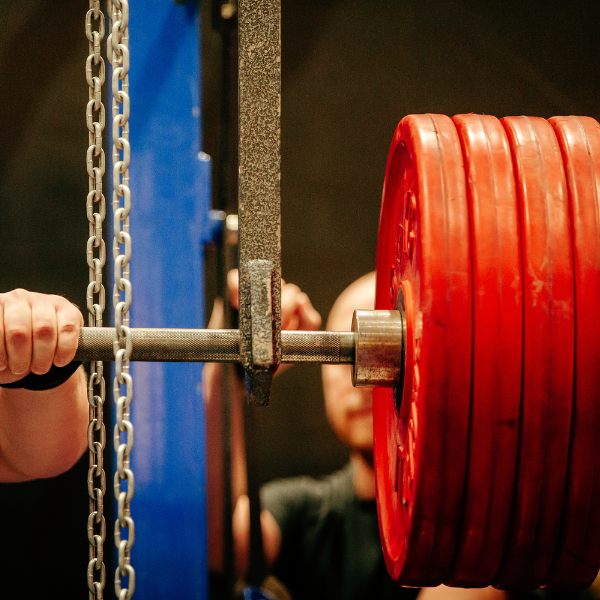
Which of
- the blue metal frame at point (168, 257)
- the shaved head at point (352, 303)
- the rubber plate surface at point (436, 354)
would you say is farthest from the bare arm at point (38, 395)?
the shaved head at point (352, 303)

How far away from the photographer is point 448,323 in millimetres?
487

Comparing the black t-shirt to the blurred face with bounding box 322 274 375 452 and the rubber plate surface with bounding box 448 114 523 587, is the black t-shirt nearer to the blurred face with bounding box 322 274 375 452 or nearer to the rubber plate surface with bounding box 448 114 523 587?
the blurred face with bounding box 322 274 375 452

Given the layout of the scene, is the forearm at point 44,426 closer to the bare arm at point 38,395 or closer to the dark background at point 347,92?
the bare arm at point 38,395

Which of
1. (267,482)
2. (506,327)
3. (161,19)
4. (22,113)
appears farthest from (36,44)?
(506,327)

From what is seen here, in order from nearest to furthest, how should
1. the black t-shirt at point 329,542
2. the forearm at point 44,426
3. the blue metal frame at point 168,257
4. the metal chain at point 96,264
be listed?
the metal chain at point 96,264, the forearm at point 44,426, the blue metal frame at point 168,257, the black t-shirt at point 329,542

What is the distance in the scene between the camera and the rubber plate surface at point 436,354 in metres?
0.49

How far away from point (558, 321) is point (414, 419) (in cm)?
16

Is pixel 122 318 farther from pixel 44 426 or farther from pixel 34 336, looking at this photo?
pixel 44 426

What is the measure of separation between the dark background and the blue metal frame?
65 centimetres

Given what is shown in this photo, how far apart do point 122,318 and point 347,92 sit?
137cm

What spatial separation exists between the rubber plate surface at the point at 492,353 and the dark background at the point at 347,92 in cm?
110

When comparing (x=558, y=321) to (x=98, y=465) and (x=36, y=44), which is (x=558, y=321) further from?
(x=36, y=44)

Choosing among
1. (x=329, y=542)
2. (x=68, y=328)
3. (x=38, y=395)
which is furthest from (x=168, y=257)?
(x=329, y=542)

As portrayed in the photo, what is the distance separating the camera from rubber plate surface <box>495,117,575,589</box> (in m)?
0.49
